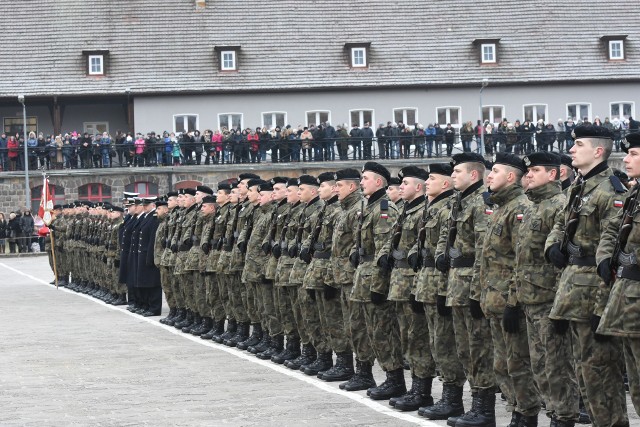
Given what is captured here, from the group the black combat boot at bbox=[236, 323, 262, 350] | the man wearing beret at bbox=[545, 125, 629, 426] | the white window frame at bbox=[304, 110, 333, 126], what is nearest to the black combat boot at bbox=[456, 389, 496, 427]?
the man wearing beret at bbox=[545, 125, 629, 426]

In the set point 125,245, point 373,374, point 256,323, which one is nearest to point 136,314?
point 125,245

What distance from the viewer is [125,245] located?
24.7 metres

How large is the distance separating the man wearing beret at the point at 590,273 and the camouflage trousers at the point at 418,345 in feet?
8.14

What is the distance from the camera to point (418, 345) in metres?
11.7

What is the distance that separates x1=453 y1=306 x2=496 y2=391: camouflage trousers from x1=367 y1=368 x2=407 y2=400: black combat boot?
142cm

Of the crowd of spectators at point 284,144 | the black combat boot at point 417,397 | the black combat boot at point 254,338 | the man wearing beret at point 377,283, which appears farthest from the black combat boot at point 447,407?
the crowd of spectators at point 284,144

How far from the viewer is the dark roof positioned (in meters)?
58.5

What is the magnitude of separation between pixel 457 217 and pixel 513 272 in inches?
40.4

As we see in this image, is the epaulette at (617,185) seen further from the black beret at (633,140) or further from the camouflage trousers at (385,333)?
the camouflage trousers at (385,333)

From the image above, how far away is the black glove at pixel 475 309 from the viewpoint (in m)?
10.5

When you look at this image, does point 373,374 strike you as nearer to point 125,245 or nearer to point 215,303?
point 215,303

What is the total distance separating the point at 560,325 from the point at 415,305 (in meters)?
2.62

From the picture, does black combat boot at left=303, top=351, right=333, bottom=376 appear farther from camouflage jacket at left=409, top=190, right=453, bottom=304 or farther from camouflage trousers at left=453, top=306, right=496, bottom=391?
camouflage trousers at left=453, top=306, right=496, bottom=391

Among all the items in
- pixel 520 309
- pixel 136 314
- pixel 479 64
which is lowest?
pixel 136 314
